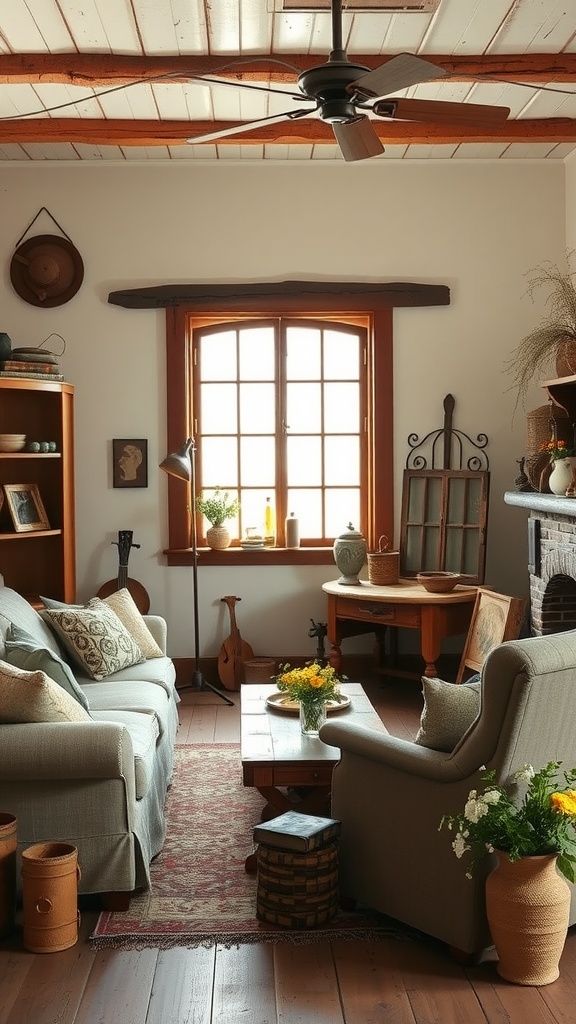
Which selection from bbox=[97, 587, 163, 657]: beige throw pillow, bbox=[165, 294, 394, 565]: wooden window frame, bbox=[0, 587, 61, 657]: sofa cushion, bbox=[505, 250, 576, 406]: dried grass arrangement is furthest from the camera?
bbox=[165, 294, 394, 565]: wooden window frame

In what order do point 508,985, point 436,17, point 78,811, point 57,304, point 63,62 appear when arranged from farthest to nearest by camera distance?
point 57,304 < point 63,62 < point 436,17 < point 78,811 < point 508,985

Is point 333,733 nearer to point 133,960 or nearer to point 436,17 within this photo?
point 133,960

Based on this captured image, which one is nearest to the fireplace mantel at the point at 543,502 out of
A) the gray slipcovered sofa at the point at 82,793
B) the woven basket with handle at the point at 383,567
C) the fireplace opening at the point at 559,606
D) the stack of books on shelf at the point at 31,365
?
the fireplace opening at the point at 559,606

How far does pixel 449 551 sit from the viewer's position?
21.5 ft

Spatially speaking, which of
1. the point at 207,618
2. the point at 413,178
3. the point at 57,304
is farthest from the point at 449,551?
the point at 57,304

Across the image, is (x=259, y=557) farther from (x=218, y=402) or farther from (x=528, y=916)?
(x=528, y=916)

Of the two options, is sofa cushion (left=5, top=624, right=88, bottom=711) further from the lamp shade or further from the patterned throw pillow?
the lamp shade

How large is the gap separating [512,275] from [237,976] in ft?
16.2

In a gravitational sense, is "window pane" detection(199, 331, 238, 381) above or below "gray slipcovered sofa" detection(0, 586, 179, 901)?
above

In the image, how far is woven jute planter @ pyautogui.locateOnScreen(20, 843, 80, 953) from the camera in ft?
10.3

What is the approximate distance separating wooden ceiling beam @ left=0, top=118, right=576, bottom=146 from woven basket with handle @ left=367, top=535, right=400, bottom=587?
2.45 m

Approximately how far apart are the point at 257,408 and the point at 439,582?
174 cm

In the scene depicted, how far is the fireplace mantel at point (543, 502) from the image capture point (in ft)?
15.9

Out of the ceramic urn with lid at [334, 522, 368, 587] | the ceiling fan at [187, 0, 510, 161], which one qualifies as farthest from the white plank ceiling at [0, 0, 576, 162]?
the ceramic urn with lid at [334, 522, 368, 587]
